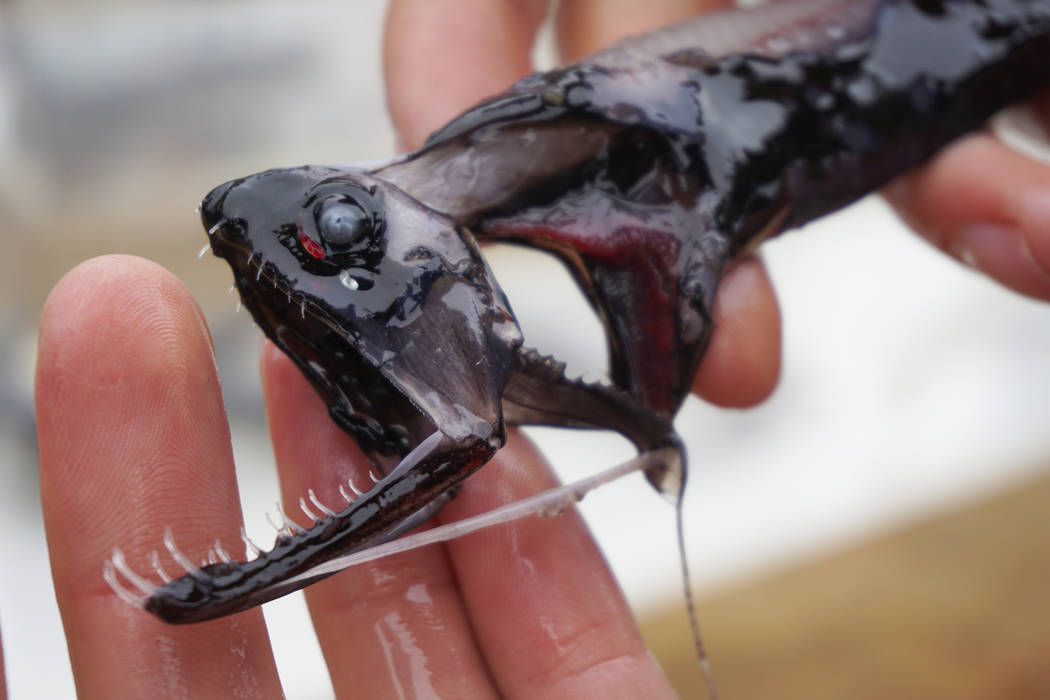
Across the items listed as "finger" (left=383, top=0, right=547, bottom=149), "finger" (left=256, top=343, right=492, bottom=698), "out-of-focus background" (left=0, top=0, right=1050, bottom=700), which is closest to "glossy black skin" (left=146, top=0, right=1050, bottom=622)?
"finger" (left=256, top=343, right=492, bottom=698)

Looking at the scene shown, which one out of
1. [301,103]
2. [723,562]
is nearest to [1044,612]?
[723,562]

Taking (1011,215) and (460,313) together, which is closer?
(460,313)

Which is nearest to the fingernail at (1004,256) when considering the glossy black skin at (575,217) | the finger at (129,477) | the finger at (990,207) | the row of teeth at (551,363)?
the finger at (990,207)

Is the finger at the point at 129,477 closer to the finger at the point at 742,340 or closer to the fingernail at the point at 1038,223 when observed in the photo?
the finger at the point at 742,340

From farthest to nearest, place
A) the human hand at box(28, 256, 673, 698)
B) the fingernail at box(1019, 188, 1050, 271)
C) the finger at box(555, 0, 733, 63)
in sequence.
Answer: the finger at box(555, 0, 733, 63) < the fingernail at box(1019, 188, 1050, 271) < the human hand at box(28, 256, 673, 698)

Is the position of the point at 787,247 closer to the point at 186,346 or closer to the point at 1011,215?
the point at 1011,215

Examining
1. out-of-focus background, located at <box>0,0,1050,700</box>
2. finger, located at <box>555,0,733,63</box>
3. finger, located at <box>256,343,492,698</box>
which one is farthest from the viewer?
out-of-focus background, located at <box>0,0,1050,700</box>

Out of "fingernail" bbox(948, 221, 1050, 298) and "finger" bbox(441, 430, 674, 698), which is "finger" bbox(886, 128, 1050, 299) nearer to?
"fingernail" bbox(948, 221, 1050, 298)
